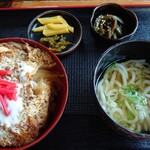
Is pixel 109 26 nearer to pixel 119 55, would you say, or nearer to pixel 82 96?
pixel 119 55

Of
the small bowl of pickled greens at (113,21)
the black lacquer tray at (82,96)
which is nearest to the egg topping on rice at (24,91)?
the black lacquer tray at (82,96)

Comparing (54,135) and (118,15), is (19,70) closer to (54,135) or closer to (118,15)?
(54,135)

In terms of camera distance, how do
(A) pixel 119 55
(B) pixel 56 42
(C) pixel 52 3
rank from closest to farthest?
(A) pixel 119 55 → (B) pixel 56 42 → (C) pixel 52 3

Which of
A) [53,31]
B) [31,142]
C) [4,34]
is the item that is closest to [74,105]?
[31,142]

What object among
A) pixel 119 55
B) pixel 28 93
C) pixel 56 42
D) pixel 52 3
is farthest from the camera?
pixel 52 3

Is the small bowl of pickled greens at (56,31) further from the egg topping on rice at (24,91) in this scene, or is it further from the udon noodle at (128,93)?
the udon noodle at (128,93)

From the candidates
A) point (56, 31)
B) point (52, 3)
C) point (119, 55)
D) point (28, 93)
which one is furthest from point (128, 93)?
point (52, 3)
